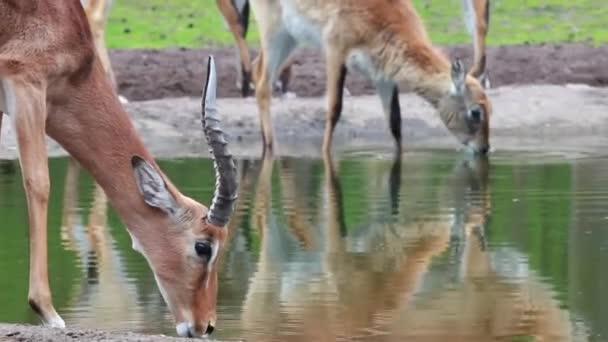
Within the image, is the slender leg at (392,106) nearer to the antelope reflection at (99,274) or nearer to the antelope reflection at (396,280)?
the antelope reflection at (396,280)

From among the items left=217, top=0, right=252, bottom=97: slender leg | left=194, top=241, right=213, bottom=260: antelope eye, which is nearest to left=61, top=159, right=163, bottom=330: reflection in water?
left=194, top=241, right=213, bottom=260: antelope eye

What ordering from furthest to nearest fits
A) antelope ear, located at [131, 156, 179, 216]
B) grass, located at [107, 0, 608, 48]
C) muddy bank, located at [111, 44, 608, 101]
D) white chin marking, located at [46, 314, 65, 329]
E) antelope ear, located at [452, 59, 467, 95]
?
grass, located at [107, 0, 608, 48], muddy bank, located at [111, 44, 608, 101], antelope ear, located at [452, 59, 467, 95], antelope ear, located at [131, 156, 179, 216], white chin marking, located at [46, 314, 65, 329]

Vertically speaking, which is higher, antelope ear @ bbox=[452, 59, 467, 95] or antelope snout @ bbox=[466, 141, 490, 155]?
antelope ear @ bbox=[452, 59, 467, 95]

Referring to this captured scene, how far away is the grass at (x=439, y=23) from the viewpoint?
23.0m

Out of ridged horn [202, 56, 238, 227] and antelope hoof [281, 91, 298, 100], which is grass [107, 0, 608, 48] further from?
ridged horn [202, 56, 238, 227]

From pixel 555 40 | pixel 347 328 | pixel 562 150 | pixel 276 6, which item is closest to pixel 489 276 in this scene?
pixel 347 328

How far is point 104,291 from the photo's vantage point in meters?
8.62

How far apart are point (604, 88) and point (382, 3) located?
12.9 ft

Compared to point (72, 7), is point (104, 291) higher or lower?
lower

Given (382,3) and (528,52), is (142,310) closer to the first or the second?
(382,3)

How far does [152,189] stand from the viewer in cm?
761

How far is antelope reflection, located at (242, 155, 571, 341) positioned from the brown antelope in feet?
10.3

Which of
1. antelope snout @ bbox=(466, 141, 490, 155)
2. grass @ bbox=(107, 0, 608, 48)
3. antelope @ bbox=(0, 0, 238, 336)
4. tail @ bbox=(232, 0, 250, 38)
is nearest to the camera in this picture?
antelope @ bbox=(0, 0, 238, 336)

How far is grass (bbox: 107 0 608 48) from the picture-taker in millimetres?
23047
